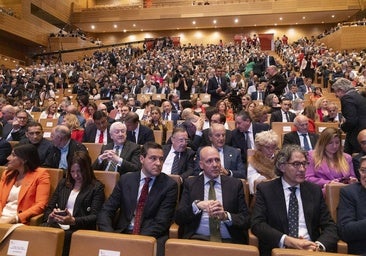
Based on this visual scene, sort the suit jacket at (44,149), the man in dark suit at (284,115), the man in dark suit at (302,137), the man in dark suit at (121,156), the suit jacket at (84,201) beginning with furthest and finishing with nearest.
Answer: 1. the man in dark suit at (284,115)
2. the man in dark suit at (302,137)
3. the suit jacket at (44,149)
4. the man in dark suit at (121,156)
5. the suit jacket at (84,201)

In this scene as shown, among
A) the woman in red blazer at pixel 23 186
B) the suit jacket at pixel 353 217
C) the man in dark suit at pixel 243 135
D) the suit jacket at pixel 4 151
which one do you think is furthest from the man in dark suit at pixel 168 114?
the suit jacket at pixel 353 217

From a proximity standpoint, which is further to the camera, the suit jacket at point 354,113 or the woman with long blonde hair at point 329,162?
the suit jacket at point 354,113

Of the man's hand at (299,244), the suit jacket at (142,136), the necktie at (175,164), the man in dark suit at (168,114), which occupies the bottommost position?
the man's hand at (299,244)

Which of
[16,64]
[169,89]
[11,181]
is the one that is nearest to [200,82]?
[169,89]

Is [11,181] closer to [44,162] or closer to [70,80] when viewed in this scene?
[44,162]

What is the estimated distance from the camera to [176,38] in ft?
68.9

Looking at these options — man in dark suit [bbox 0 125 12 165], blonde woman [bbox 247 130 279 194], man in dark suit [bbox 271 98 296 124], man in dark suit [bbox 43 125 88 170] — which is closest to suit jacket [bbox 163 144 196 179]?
blonde woman [bbox 247 130 279 194]

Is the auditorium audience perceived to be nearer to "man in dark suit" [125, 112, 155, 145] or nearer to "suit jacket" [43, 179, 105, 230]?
"suit jacket" [43, 179, 105, 230]

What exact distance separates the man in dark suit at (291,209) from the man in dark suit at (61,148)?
1.70 meters

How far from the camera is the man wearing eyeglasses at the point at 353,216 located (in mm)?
1693

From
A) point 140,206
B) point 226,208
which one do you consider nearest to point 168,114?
point 140,206

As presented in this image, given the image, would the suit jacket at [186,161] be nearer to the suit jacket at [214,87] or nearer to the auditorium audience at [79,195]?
the auditorium audience at [79,195]

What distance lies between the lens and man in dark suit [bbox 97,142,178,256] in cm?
205

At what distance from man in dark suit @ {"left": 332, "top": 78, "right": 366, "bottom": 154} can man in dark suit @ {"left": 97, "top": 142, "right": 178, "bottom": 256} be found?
1.77m
